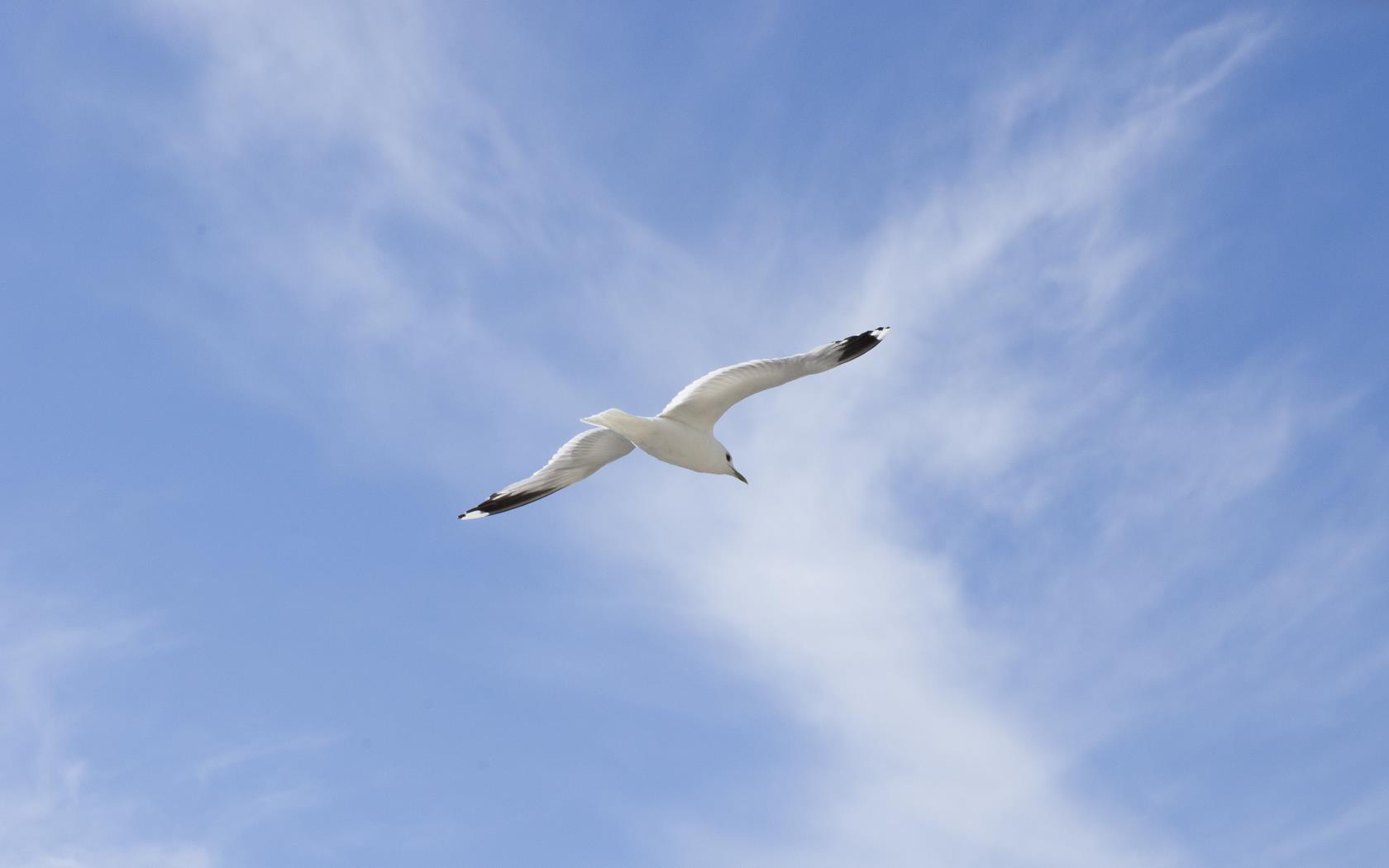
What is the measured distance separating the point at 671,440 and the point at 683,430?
219mm

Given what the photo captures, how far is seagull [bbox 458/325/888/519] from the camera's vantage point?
1494cm

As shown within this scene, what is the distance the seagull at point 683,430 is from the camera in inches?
588

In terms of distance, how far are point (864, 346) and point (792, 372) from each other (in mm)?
961

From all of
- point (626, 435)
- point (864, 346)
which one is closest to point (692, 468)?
point (626, 435)

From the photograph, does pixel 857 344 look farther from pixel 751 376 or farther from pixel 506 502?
pixel 506 502

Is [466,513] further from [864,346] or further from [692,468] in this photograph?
[864,346]

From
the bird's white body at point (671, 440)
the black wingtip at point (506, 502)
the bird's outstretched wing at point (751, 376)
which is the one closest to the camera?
the bird's outstretched wing at point (751, 376)

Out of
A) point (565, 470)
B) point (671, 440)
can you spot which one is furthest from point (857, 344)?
point (565, 470)

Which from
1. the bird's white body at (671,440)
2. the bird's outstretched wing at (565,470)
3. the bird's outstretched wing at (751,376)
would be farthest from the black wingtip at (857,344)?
the bird's outstretched wing at (565,470)

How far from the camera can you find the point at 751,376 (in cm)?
1495

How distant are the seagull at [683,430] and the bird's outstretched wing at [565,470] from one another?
0.01m

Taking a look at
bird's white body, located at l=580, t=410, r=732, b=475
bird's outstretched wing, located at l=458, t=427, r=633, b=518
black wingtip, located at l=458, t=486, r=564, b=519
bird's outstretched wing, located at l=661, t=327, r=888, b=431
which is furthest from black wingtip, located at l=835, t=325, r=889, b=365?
black wingtip, located at l=458, t=486, r=564, b=519

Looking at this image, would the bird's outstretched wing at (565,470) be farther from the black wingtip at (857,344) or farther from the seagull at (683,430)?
the black wingtip at (857,344)

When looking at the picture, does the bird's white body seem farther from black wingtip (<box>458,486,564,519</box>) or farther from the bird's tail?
black wingtip (<box>458,486,564,519</box>)
